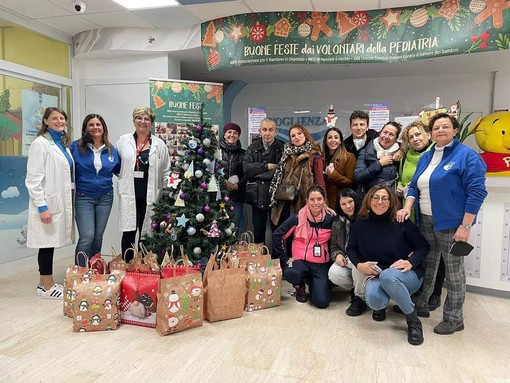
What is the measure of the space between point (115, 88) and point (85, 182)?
6.51 feet

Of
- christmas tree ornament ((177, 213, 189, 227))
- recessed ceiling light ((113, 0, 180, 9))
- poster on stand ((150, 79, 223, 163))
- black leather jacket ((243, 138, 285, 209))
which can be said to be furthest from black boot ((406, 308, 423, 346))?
recessed ceiling light ((113, 0, 180, 9))

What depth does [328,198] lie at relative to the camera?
3.60 m

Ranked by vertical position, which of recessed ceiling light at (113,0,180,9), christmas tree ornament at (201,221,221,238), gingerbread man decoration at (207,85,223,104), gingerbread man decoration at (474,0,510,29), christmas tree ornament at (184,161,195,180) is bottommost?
christmas tree ornament at (201,221,221,238)

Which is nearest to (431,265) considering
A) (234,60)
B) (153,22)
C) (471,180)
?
(471,180)

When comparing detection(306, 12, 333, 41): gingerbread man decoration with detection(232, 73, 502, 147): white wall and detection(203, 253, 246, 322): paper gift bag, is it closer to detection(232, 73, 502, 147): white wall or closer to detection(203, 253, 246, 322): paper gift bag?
detection(232, 73, 502, 147): white wall

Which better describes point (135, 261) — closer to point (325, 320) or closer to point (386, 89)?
point (325, 320)

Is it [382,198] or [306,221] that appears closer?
[382,198]

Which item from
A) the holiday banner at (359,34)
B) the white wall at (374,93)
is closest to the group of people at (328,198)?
the holiday banner at (359,34)

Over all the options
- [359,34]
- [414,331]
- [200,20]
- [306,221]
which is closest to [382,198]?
[306,221]

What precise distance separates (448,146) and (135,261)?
7.41ft

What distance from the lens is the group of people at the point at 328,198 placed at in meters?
2.47

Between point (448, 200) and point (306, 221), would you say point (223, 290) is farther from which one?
point (448, 200)

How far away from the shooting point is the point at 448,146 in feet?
8.11

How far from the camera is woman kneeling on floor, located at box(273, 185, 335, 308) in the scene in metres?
3.00
